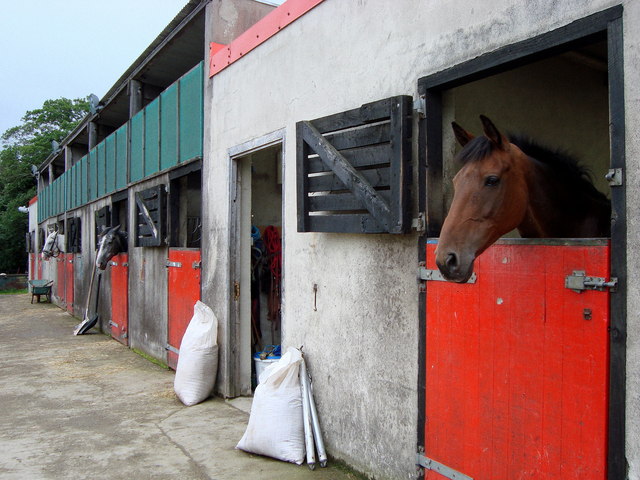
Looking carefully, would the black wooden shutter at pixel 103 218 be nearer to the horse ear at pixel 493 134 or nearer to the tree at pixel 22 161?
the horse ear at pixel 493 134

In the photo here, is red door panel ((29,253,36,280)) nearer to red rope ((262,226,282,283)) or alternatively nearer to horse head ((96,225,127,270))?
horse head ((96,225,127,270))

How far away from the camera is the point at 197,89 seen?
6449mm

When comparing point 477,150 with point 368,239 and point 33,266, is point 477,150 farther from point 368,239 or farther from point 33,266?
point 33,266

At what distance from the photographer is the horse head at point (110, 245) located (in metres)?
9.30

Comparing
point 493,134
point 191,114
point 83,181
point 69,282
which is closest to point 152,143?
point 191,114

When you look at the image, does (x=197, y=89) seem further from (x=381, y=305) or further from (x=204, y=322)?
(x=381, y=305)

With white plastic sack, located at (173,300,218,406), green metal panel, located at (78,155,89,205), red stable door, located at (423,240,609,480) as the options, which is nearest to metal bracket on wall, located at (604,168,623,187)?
red stable door, located at (423,240,609,480)

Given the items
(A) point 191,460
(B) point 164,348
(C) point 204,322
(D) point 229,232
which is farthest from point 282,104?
(B) point 164,348

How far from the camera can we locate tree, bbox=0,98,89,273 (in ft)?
99.0

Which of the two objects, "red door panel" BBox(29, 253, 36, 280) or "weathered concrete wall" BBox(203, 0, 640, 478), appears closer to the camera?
"weathered concrete wall" BBox(203, 0, 640, 478)

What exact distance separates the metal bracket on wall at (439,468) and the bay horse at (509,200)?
1305mm

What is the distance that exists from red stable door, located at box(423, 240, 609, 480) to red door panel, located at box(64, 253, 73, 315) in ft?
44.1

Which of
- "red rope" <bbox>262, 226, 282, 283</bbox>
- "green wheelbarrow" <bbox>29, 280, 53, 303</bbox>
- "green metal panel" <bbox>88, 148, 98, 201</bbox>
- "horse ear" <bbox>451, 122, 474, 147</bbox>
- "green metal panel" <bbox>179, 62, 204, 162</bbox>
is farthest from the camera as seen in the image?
"green wheelbarrow" <bbox>29, 280, 53, 303</bbox>

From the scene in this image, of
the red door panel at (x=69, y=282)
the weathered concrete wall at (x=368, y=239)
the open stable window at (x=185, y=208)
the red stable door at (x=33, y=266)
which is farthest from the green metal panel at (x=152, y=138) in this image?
the red stable door at (x=33, y=266)
